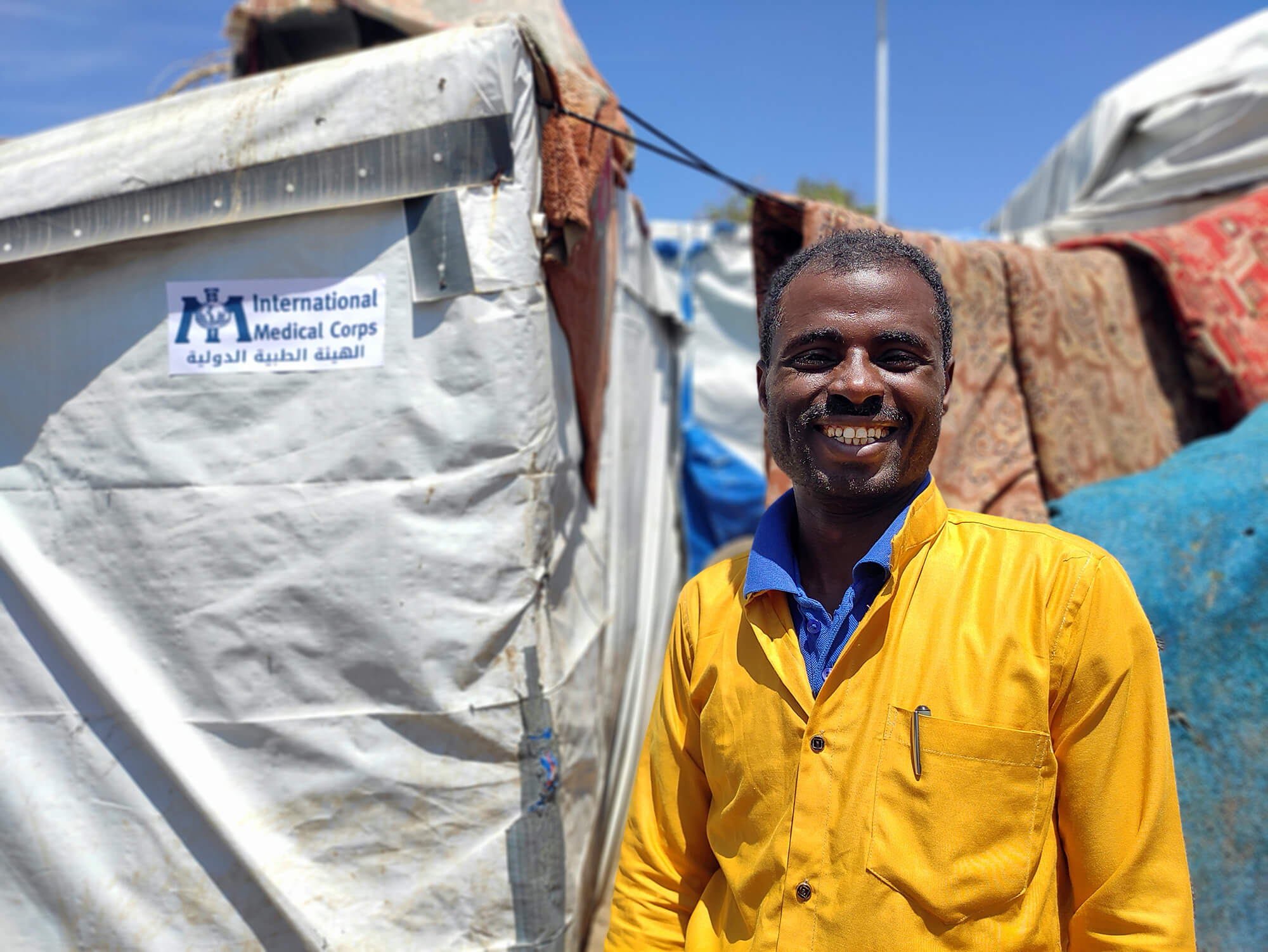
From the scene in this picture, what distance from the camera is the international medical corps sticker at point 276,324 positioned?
1954mm

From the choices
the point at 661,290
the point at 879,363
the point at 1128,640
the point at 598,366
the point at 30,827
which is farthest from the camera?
the point at 661,290

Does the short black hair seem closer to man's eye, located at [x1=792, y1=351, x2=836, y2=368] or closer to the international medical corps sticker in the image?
man's eye, located at [x1=792, y1=351, x2=836, y2=368]

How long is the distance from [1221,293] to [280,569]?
9.29ft

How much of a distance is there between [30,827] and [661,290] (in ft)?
11.7

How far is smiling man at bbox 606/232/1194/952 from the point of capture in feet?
3.24

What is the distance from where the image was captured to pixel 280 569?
197 cm

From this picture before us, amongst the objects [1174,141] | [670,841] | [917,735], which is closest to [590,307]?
[670,841]

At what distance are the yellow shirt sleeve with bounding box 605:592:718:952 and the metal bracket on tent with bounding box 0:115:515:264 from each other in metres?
→ 1.29

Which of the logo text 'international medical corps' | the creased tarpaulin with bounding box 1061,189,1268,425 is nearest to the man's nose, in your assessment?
the logo text 'international medical corps'

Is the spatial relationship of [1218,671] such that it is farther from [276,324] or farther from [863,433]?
[276,324]

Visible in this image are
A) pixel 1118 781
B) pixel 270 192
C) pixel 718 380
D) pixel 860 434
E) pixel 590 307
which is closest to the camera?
pixel 1118 781

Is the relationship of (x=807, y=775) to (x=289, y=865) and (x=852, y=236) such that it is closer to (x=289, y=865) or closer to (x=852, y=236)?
(x=852, y=236)

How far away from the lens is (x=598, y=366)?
8.70 ft

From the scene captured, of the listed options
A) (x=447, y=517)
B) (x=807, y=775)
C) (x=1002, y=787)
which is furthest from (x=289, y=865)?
(x=1002, y=787)
